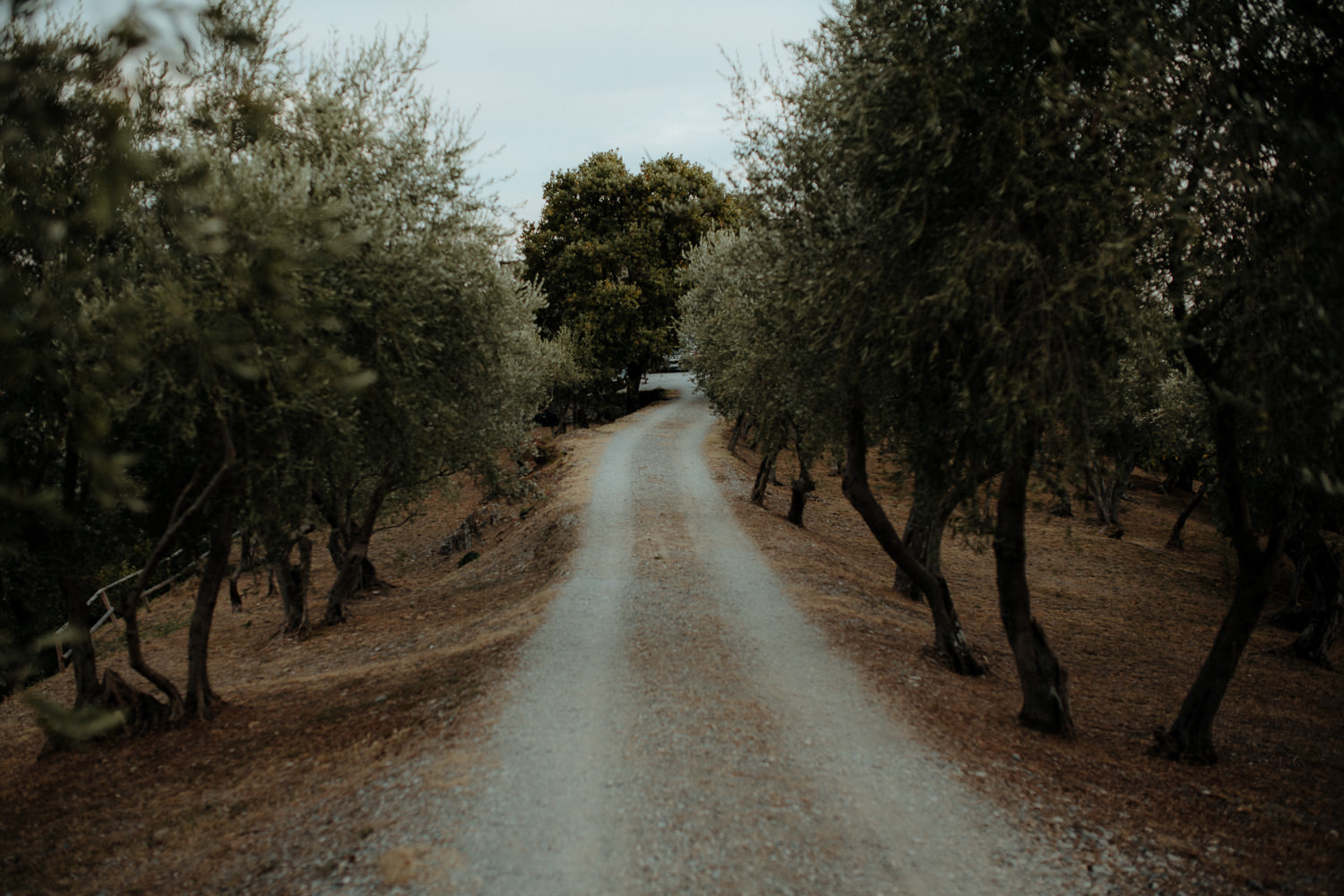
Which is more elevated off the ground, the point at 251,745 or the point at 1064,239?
the point at 1064,239

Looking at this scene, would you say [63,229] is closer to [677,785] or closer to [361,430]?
[361,430]

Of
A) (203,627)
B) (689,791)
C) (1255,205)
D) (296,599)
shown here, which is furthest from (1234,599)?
(296,599)

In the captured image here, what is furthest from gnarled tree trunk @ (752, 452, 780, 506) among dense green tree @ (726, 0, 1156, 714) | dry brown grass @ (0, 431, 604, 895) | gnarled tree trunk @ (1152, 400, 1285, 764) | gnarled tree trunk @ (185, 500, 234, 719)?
A: gnarled tree trunk @ (185, 500, 234, 719)

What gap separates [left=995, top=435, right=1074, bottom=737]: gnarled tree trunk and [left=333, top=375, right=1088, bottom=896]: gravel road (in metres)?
2.22

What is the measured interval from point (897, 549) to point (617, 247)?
39.1m

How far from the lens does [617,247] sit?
4912 centimetres

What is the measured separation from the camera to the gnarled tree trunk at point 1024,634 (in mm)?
11117

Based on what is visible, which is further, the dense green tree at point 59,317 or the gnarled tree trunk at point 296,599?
the gnarled tree trunk at point 296,599

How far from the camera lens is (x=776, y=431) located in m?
19.5

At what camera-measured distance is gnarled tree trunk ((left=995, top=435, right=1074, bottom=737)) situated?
36.5 ft

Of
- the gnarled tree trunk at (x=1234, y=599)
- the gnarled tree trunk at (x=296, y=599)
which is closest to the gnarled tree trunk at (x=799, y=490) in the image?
the gnarled tree trunk at (x=1234, y=599)

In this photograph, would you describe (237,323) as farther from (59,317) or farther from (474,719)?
(474,719)

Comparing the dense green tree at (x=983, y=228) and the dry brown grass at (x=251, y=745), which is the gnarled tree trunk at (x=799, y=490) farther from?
the dense green tree at (x=983, y=228)

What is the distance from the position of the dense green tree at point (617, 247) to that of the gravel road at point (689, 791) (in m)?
35.1
